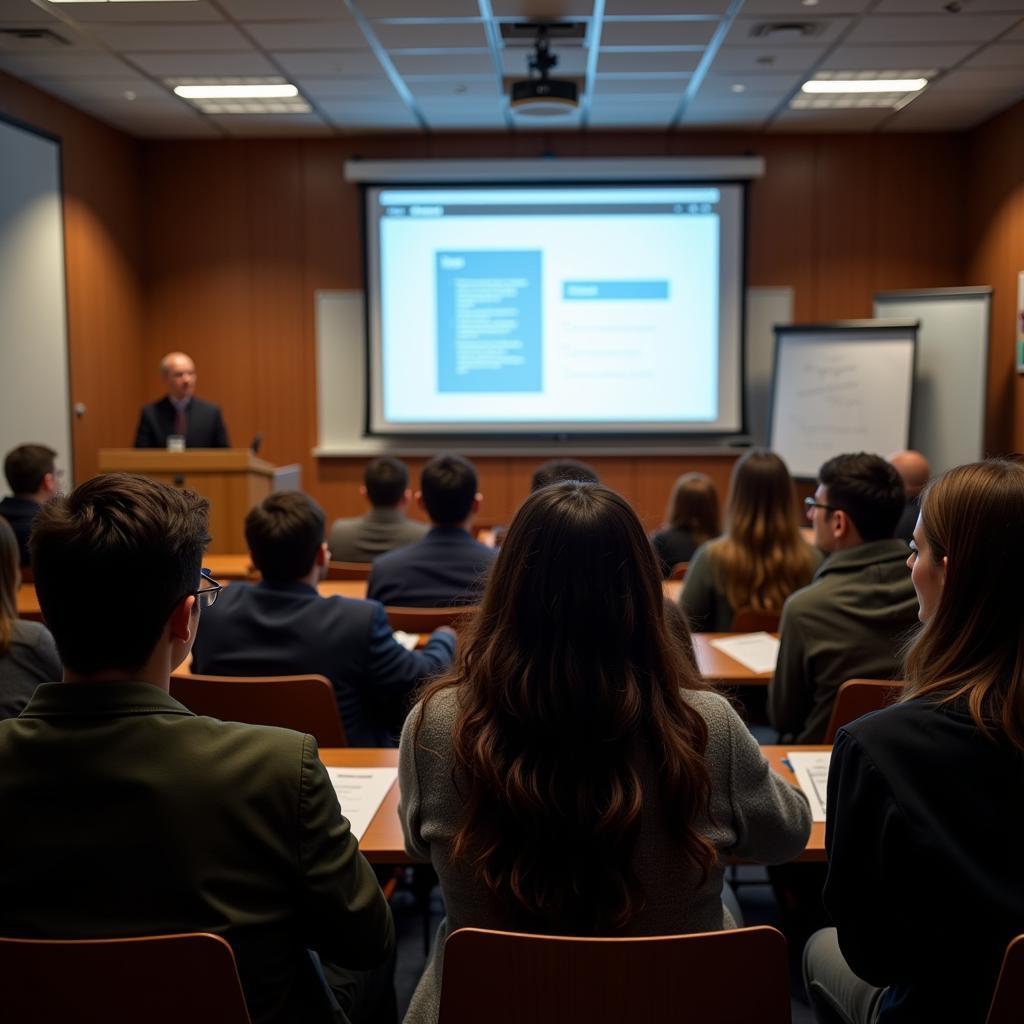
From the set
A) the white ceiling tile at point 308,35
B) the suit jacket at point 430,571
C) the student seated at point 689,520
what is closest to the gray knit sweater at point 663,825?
the suit jacket at point 430,571

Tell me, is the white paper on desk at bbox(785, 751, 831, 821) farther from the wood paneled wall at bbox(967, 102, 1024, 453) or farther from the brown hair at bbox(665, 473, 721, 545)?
the wood paneled wall at bbox(967, 102, 1024, 453)

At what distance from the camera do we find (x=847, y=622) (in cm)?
245

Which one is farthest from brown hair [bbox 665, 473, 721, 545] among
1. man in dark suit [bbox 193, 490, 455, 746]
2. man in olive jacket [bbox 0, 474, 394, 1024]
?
man in olive jacket [bbox 0, 474, 394, 1024]

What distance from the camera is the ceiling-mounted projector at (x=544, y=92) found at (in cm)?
531

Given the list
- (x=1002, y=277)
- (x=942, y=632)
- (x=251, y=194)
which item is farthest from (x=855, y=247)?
(x=942, y=632)

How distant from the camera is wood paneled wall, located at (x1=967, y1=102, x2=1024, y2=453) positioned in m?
6.39

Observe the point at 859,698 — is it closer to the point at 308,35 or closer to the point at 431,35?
the point at 431,35

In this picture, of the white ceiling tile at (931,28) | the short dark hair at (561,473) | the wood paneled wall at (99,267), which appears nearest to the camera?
the short dark hair at (561,473)

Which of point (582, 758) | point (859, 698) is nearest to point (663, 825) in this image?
point (582, 758)

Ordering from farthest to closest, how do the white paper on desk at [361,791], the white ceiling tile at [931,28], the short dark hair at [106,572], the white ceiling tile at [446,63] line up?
the white ceiling tile at [446,63]
the white ceiling tile at [931,28]
the white paper on desk at [361,791]
the short dark hair at [106,572]

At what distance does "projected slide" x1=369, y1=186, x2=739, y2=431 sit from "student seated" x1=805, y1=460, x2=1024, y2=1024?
5857 millimetres

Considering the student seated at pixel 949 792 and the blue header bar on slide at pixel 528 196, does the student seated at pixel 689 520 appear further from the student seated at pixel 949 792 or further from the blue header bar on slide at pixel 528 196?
the blue header bar on slide at pixel 528 196

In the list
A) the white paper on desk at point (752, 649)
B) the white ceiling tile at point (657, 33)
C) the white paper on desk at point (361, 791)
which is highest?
the white ceiling tile at point (657, 33)

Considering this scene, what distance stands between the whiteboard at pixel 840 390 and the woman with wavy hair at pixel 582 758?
19.1 ft
